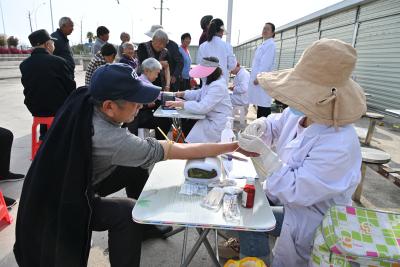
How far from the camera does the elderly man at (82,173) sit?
125cm

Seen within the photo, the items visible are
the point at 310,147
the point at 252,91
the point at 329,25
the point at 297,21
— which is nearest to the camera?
the point at 310,147

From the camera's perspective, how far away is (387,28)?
710cm

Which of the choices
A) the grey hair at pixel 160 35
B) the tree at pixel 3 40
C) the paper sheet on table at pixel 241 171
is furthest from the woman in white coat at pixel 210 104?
the tree at pixel 3 40

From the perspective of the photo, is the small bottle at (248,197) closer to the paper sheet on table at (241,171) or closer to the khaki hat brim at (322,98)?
the paper sheet on table at (241,171)

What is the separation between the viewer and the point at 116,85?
1.31 metres

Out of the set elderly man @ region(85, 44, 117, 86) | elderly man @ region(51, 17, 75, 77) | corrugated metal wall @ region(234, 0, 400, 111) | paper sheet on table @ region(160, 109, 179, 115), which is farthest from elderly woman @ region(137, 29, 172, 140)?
corrugated metal wall @ region(234, 0, 400, 111)

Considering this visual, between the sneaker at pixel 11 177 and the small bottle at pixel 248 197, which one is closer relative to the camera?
the small bottle at pixel 248 197

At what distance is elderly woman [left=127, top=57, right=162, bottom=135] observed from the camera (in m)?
3.59

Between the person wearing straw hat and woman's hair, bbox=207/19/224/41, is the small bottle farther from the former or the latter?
woman's hair, bbox=207/19/224/41

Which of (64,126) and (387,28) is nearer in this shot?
(64,126)

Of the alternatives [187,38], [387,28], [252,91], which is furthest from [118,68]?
[387,28]

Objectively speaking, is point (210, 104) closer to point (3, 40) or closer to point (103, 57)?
point (103, 57)

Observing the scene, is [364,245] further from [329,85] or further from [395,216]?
[329,85]

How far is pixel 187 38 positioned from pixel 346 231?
6.16m
